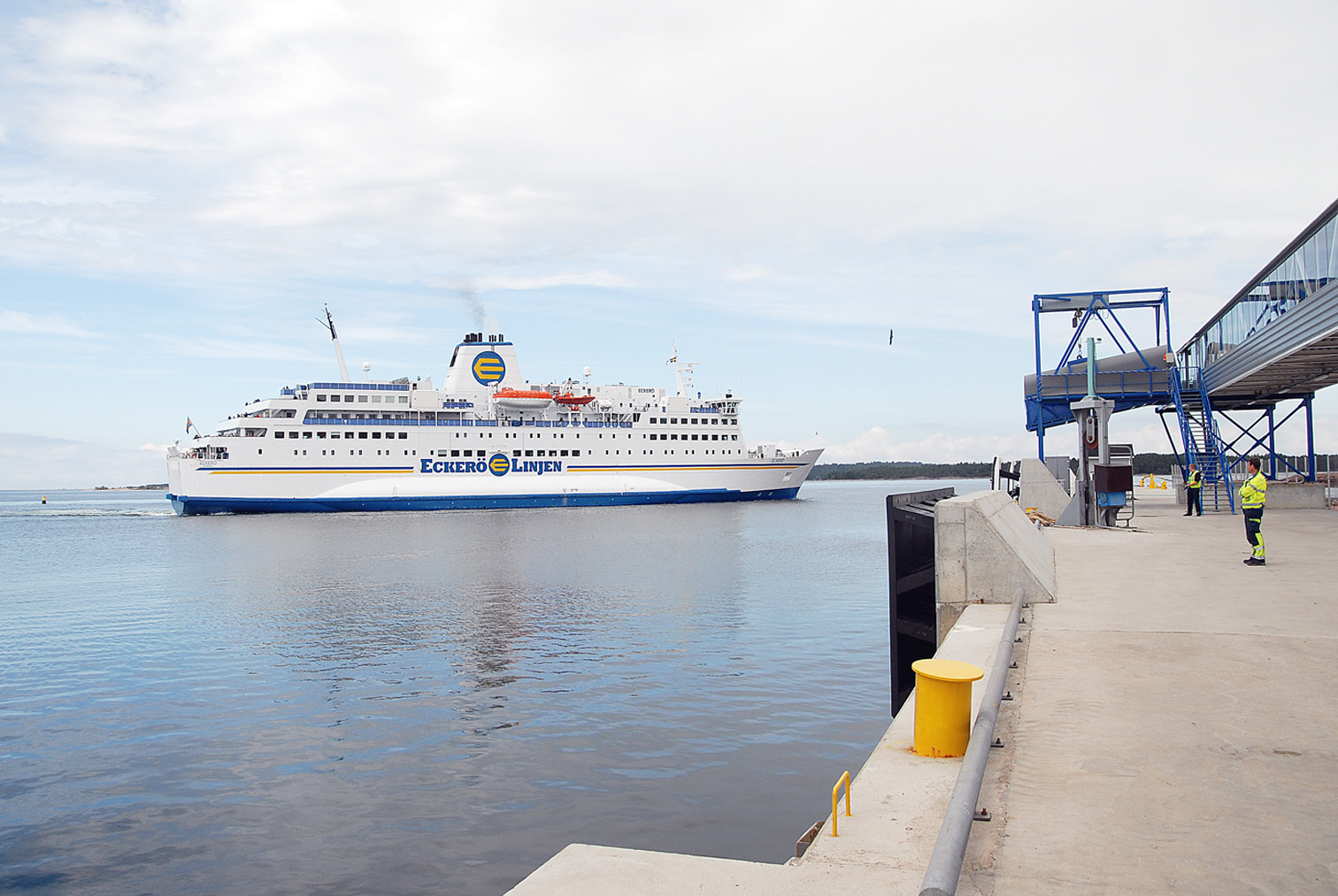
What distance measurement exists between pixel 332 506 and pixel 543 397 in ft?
51.4

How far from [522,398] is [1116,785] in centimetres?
5586

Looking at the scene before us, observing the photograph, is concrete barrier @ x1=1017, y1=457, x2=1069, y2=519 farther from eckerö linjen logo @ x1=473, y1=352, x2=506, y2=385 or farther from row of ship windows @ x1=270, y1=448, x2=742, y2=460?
eckerö linjen logo @ x1=473, y1=352, x2=506, y2=385

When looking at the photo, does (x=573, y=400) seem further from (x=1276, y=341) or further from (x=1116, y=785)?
(x=1116, y=785)

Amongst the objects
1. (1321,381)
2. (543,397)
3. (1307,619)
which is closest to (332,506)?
(543,397)

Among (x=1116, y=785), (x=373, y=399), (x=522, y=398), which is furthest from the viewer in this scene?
(x=522, y=398)

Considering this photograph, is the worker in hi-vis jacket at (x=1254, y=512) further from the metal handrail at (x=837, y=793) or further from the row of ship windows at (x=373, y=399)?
the row of ship windows at (x=373, y=399)

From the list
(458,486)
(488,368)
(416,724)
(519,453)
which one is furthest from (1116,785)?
(488,368)

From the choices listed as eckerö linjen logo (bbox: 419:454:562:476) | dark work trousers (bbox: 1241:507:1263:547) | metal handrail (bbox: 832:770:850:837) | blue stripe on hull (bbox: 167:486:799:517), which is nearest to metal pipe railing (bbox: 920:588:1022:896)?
metal handrail (bbox: 832:770:850:837)

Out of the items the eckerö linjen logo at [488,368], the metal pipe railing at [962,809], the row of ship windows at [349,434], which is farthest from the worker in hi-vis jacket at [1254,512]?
the eckerö linjen logo at [488,368]

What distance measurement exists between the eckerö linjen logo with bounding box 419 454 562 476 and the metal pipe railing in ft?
178

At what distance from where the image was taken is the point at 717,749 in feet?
25.3

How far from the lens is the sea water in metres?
5.96

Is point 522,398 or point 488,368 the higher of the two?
point 488,368

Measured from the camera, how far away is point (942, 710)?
4.43 metres
